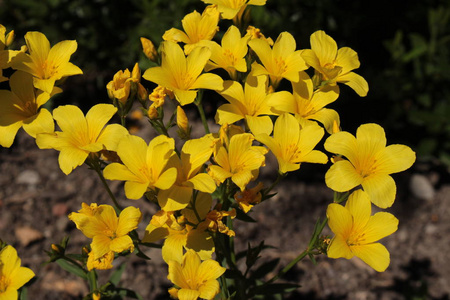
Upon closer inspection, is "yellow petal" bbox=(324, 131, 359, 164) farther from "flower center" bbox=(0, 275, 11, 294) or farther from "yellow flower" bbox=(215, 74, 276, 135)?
"flower center" bbox=(0, 275, 11, 294)

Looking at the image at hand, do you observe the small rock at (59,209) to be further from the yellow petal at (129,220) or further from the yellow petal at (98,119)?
the yellow petal at (129,220)

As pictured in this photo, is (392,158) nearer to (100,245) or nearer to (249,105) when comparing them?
(249,105)

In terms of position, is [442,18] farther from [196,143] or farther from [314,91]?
[196,143]

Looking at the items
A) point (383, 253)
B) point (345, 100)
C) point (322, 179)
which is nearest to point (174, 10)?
point (345, 100)

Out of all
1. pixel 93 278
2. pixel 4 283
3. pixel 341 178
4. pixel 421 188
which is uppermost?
pixel 341 178

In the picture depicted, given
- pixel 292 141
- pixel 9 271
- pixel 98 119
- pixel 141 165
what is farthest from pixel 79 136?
pixel 292 141

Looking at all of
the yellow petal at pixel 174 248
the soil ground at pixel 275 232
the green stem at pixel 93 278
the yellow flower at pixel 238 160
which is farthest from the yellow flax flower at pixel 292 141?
the soil ground at pixel 275 232

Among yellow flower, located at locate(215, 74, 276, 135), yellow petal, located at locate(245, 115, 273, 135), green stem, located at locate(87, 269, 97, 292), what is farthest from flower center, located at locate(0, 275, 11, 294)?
yellow petal, located at locate(245, 115, 273, 135)
